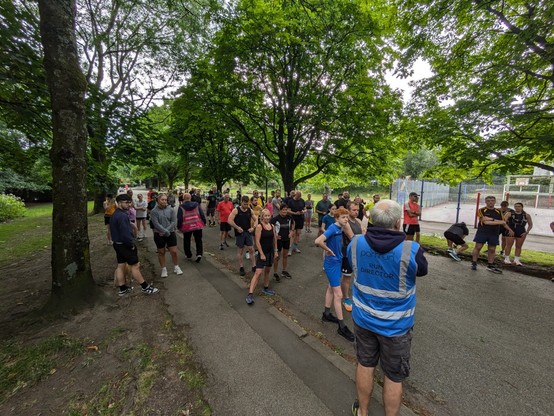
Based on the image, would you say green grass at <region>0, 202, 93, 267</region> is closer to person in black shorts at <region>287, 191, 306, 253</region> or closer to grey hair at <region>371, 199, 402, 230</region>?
person in black shorts at <region>287, 191, 306, 253</region>

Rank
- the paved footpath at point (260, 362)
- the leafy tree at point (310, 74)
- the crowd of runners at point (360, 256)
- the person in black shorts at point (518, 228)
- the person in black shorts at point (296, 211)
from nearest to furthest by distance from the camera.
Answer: the crowd of runners at point (360, 256) < the paved footpath at point (260, 362) < the person in black shorts at point (518, 228) < the person in black shorts at point (296, 211) < the leafy tree at point (310, 74)

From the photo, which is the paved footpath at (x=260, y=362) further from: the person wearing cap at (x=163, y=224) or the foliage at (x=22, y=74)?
Result: the foliage at (x=22, y=74)

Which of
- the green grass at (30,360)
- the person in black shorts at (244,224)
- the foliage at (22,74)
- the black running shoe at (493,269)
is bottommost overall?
the black running shoe at (493,269)

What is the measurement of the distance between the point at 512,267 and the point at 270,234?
277 inches

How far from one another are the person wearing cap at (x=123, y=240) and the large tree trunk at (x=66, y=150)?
534 millimetres

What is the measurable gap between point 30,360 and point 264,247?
3576 mm

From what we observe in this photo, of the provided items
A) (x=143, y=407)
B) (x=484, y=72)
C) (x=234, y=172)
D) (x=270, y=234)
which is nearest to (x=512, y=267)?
(x=484, y=72)

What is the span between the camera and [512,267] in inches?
254

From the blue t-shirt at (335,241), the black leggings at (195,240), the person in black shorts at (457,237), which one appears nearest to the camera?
the blue t-shirt at (335,241)

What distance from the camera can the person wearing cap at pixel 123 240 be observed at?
452 cm

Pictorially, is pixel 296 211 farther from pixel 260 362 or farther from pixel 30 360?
pixel 30 360

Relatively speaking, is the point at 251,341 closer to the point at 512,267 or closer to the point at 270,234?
the point at 270,234

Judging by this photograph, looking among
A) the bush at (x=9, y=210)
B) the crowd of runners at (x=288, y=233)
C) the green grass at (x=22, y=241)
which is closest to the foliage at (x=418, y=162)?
the crowd of runners at (x=288, y=233)

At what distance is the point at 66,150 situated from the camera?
3.74 meters
